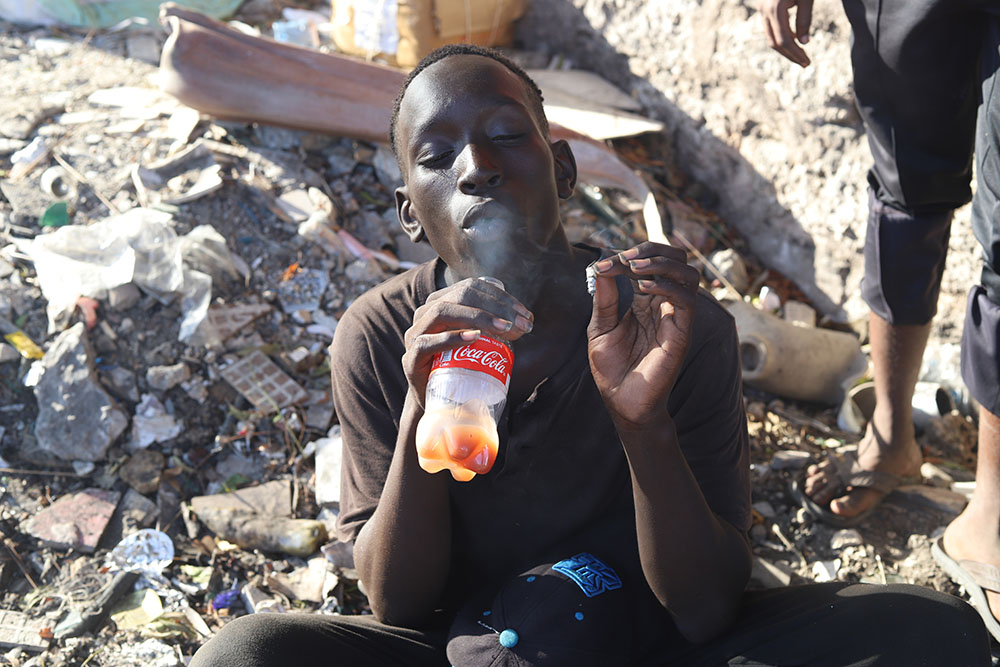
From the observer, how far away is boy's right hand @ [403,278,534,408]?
143 centimetres

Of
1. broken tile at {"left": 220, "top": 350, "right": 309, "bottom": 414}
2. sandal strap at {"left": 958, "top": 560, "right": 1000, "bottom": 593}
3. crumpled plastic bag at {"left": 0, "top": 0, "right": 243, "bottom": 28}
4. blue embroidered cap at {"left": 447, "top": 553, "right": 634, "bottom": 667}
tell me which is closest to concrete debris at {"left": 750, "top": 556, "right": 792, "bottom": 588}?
sandal strap at {"left": 958, "top": 560, "right": 1000, "bottom": 593}

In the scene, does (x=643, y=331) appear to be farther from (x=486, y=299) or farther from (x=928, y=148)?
(x=928, y=148)

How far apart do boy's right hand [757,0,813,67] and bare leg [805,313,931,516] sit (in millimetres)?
820

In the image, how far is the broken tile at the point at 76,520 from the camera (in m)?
2.70

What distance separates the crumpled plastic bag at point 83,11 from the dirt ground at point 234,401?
3.06ft

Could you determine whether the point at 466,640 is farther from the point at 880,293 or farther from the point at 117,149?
the point at 117,149

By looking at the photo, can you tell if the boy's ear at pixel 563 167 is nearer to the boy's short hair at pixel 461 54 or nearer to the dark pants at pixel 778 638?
the boy's short hair at pixel 461 54

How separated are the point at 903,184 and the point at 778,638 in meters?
1.29

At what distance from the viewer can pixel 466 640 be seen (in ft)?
5.91

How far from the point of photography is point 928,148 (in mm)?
2334

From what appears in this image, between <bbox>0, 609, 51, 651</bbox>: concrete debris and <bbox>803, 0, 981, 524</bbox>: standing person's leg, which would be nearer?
<bbox>803, 0, 981, 524</bbox>: standing person's leg

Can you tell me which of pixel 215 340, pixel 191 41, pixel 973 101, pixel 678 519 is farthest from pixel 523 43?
pixel 678 519

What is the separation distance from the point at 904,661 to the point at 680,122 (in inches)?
119

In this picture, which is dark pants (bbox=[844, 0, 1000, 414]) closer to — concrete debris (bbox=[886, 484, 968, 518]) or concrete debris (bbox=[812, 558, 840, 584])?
concrete debris (bbox=[886, 484, 968, 518])
